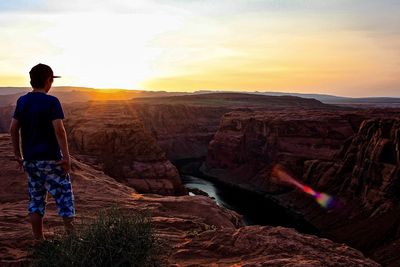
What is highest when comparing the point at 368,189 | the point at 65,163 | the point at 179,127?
the point at 65,163

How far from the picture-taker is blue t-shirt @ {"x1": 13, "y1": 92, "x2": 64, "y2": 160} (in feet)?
20.6

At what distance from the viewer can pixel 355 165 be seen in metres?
47.6

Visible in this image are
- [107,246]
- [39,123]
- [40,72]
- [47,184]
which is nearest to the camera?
[107,246]

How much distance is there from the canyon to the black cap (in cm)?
283

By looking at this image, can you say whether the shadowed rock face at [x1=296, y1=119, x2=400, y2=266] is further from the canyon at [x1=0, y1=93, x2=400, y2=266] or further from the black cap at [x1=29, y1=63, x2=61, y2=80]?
the black cap at [x1=29, y1=63, x2=61, y2=80]

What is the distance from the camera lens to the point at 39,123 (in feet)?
20.7

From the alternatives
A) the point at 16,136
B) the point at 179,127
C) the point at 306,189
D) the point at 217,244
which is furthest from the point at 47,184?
the point at 179,127

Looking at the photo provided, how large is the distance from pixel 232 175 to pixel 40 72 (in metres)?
67.6

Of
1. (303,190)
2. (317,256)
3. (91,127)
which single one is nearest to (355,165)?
(303,190)

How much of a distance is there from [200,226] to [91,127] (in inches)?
1536

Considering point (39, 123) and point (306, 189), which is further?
point (306, 189)

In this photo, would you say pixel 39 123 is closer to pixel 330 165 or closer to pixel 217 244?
pixel 217 244

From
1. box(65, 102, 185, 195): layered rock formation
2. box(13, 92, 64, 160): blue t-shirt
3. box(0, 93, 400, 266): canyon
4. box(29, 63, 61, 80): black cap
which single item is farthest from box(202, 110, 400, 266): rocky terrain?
box(29, 63, 61, 80): black cap

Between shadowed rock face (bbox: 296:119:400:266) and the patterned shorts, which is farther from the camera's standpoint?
shadowed rock face (bbox: 296:119:400:266)
